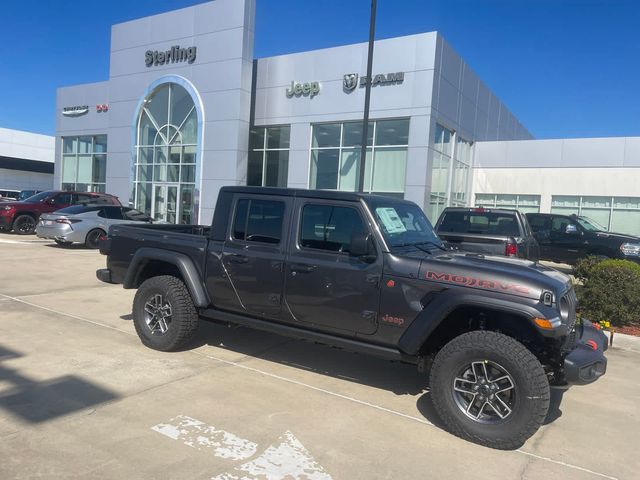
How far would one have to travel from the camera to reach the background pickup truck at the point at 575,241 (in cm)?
1395

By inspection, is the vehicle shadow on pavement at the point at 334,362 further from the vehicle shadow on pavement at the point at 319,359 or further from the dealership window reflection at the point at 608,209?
the dealership window reflection at the point at 608,209

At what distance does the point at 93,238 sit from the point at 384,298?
13.5 metres

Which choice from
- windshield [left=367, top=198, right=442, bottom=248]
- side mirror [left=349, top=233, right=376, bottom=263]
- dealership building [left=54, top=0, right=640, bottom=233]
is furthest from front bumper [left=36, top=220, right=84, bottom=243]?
side mirror [left=349, top=233, right=376, bottom=263]

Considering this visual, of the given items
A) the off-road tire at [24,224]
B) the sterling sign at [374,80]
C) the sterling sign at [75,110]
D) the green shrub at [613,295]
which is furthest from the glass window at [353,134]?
A: the sterling sign at [75,110]

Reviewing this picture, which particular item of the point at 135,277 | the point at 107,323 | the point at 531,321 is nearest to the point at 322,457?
the point at 531,321

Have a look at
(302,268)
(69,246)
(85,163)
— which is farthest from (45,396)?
(85,163)

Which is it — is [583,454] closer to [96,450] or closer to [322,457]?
[322,457]

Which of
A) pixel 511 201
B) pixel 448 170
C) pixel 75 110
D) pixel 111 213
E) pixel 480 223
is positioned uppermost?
pixel 75 110

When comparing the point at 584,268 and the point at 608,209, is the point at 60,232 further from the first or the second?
the point at 608,209

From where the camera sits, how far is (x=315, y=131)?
66.9ft

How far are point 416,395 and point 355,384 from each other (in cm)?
60

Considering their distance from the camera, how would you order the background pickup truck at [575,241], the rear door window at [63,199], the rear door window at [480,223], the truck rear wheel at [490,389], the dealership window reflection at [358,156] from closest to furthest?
the truck rear wheel at [490,389], the rear door window at [480,223], the background pickup truck at [575,241], the dealership window reflection at [358,156], the rear door window at [63,199]

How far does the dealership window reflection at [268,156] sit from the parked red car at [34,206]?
615 cm

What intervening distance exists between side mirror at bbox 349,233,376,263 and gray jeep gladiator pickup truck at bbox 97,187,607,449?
0.04ft
